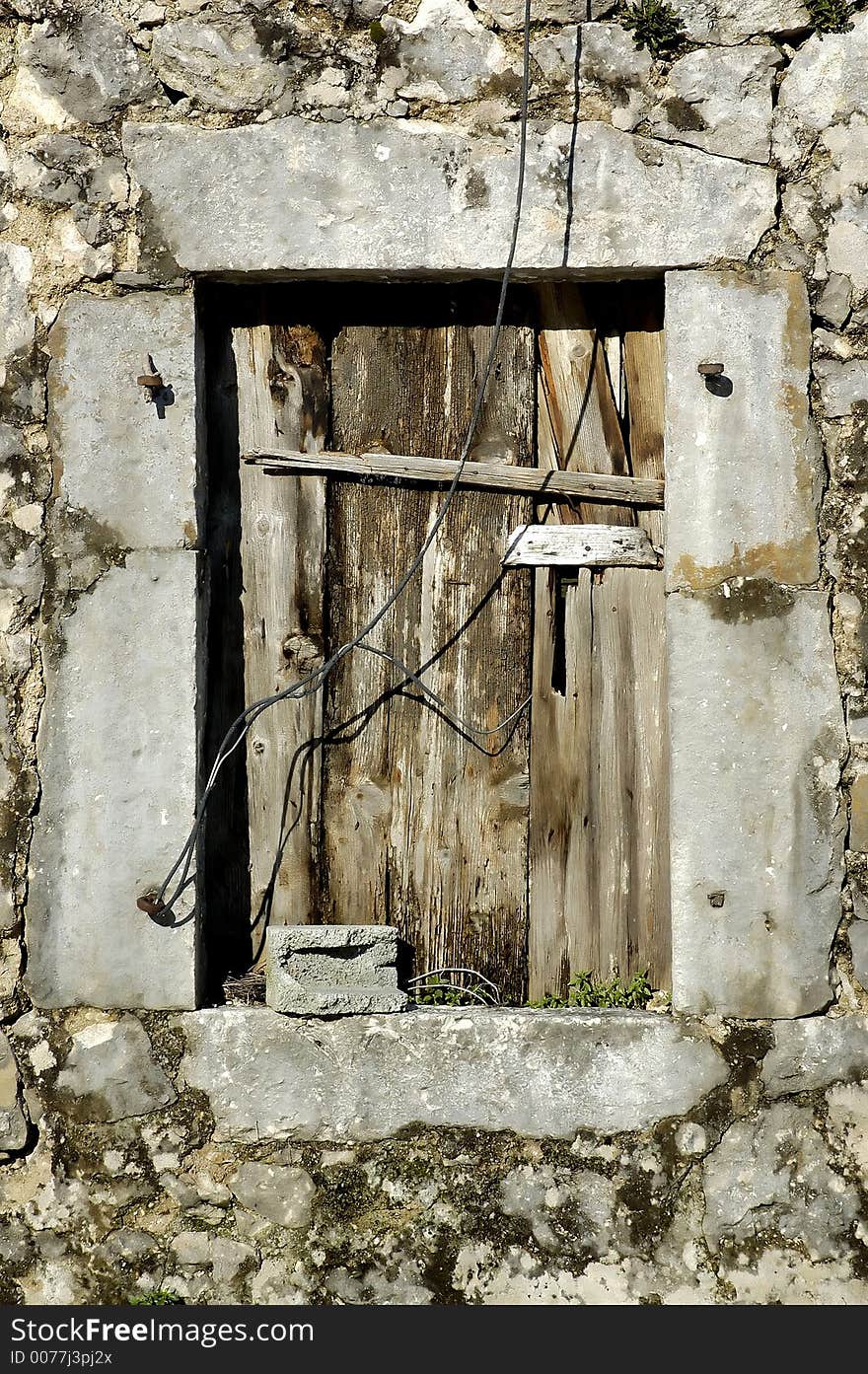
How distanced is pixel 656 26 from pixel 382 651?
1.67m

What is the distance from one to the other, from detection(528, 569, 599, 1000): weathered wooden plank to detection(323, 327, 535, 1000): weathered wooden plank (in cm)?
4

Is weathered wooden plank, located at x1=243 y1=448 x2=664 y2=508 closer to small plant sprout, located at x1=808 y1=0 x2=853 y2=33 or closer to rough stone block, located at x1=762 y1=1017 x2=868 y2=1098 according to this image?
small plant sprout, located at x1=808 y1=0 x2=853 y2=33

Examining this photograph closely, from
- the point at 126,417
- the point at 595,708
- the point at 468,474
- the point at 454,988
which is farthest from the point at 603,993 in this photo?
the point at 126,417

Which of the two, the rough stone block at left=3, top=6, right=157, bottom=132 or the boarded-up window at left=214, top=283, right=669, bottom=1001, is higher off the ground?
the rough stone block at left=3, top=6, right=157, bottom=132

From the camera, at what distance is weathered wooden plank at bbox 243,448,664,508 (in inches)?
106

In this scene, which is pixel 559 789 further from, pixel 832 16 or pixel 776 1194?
pixel 832 16

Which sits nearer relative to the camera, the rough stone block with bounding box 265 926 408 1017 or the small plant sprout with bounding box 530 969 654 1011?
the rough stone block with bounding box 265 926 408 1017

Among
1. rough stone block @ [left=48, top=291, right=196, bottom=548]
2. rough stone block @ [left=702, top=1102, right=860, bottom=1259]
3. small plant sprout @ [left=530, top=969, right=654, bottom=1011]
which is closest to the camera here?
rough stone block @ [left=702, top=1102, right=860, bottom=1259]

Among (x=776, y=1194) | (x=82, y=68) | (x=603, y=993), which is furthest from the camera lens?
(x=603, y=993)

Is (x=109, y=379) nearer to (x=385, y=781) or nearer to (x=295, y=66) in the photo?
(x=295, y=66)

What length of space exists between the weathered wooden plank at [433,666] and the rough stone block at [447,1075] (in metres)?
0.26

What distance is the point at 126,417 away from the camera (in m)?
2.56

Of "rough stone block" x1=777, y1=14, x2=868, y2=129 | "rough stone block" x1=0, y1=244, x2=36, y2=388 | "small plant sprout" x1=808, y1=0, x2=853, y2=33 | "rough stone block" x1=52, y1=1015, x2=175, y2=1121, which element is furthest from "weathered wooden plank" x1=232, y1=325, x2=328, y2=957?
"small plant sprout" x1=808, y1=0, x2=853, y2=33

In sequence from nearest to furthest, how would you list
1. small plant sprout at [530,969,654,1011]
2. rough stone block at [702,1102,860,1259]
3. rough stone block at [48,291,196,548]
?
rough stone block at [702,1102,860,1259], rough stone block at [48,291,196,548], small plant sprout at [530,969,654,1011]
